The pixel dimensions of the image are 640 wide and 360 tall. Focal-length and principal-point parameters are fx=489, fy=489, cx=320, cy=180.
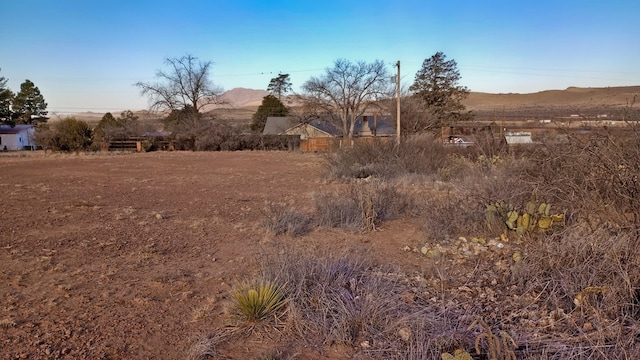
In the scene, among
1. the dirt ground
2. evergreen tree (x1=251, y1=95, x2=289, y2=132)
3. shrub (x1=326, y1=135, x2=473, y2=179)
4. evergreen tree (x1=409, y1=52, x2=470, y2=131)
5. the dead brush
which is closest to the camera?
the dirt ground

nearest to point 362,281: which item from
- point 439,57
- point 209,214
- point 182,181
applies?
point 209,214

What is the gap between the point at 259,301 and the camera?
4102mm

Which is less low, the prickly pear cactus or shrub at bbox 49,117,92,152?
shrub at bbox 49,117,92,152

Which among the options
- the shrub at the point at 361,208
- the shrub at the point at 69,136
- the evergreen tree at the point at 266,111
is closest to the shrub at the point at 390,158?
the shrub at the point at 361,208

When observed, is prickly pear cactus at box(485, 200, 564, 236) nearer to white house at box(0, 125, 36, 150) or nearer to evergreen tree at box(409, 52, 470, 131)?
evergreen tree at box(409, 52, 470, 131)

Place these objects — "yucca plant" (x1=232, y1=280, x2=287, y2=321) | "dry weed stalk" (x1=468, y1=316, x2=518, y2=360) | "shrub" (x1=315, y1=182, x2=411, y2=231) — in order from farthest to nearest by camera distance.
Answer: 1. "shrub" (x1=315, y1=182, x2=411, y2=231)
2. "yucca plant" (x1=232, y1=280, x2=287, y2=321)
3. "dry weed stalk" (x1=468, y1=316, x2=518, y2=360)

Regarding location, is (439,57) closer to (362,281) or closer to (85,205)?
(85,205)

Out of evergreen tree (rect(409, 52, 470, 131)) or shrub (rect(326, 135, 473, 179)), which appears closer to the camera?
shrub (rect(326, 135, 473, 179))

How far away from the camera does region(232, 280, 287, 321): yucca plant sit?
4.09 meters

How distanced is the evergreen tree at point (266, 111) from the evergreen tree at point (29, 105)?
3590cm

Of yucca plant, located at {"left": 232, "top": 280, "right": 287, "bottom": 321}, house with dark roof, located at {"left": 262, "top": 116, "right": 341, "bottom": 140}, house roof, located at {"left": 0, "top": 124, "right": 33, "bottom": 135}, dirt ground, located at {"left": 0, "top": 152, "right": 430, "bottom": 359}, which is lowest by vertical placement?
dirt ground, located at {"left": 0, "top": 152, "right": 430, "bottom": 359}

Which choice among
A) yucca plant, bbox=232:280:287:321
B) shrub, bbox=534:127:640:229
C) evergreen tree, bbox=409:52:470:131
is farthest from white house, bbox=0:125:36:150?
shrub, bbox=534:127:640:229

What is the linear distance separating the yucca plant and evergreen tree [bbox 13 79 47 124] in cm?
8643

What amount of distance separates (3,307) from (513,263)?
17.1 ft
